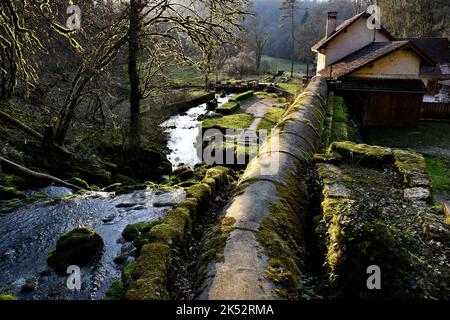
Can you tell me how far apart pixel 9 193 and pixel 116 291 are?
5.07 metres

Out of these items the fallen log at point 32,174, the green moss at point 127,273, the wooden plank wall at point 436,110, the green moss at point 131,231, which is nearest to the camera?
the green moss at point 127,273

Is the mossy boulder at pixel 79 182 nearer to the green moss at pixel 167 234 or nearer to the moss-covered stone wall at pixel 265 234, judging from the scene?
the moss-covered stone wall at pixel 265 234

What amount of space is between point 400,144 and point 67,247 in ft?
60.1

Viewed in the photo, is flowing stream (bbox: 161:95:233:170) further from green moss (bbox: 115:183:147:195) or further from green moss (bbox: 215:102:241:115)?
green moss (bbox: 115:183:147:195)

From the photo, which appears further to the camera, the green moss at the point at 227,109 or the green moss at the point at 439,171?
the green moss at the point at 227,109

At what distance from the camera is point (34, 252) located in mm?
6141

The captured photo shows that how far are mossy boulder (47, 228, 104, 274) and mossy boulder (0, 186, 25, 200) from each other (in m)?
3.34

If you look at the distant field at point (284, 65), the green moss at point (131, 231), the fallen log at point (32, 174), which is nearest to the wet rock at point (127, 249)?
the green moss at point (131, 231)

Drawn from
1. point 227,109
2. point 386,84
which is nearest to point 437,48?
point 386,84

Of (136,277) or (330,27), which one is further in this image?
(330,27)

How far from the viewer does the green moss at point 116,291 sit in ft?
15.2

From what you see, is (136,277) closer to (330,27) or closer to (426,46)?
(330,27)

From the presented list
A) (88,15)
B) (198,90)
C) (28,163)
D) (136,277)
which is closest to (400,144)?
(88,15)

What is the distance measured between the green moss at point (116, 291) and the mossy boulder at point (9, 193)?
477 cm
